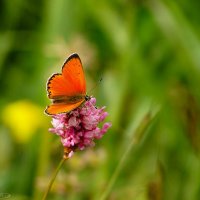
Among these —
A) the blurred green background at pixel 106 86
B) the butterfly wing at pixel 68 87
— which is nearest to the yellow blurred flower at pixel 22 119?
the blurred green background at pixel 106 86

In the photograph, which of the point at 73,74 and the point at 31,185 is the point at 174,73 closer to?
the point at 31,185

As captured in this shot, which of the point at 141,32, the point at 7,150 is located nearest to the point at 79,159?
the point at 7,150

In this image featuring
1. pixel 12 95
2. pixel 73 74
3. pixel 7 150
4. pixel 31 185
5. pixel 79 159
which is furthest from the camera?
pixel 12 95

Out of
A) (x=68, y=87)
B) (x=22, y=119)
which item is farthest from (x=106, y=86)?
(x=68, y=87)

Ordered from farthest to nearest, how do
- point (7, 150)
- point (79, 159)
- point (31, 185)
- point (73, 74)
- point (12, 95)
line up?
point (12, 95)
point (7, 150)
point (31, 185)
point (79, 159)
point (73, 74)

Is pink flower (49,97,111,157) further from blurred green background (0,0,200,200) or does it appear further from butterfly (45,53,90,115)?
blurred green background (0,0,200,200)

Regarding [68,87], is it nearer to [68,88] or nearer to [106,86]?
[68,88]

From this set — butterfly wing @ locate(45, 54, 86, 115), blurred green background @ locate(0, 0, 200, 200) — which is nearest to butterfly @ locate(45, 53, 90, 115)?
butterfly wing @ locate(45, 54, 86, 115)

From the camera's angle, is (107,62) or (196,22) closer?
(196,22)
